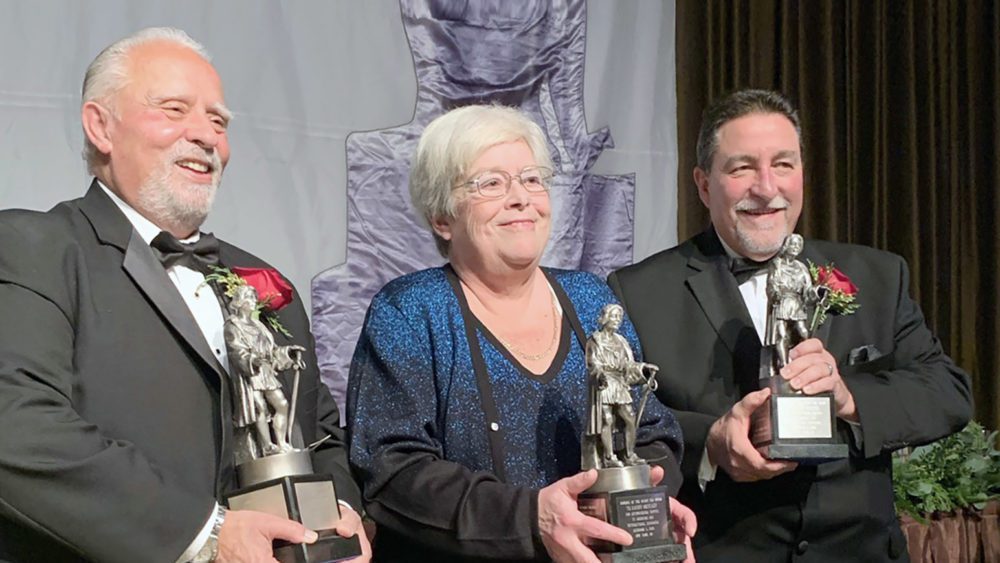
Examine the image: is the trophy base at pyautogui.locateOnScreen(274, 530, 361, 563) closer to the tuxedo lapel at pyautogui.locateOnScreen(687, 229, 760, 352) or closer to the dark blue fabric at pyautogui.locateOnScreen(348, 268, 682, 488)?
the dark blue fabric at pyautogui.locateOnScreen(348, 268, 682, 488)

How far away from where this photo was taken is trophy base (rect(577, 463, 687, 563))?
2426 millimetres

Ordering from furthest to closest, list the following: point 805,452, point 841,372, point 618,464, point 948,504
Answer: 1. point 948,504
2. point 841,372
3. point 805,452
4. point 618,464

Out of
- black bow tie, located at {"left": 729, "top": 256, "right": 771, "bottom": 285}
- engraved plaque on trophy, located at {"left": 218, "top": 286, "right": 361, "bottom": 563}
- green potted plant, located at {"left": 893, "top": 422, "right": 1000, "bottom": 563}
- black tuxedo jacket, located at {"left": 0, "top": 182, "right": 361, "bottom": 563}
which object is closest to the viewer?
black tuxedo jacket, located at {"left": 0, "top": 182, "right": 361, "bottom": 563}

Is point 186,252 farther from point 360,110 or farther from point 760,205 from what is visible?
point 360,110

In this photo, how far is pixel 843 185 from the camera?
5414 millimetres

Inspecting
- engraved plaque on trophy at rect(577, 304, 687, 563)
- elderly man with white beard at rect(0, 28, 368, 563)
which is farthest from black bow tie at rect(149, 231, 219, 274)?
engraved plaque on trophy at rect(577, 304, 687, 563)

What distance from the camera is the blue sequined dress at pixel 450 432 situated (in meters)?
2.53

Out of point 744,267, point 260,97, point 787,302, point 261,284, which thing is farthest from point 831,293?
point 260,97

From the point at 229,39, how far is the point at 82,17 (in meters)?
0.44

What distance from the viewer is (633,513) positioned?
2447mm

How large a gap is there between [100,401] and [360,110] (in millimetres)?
1914

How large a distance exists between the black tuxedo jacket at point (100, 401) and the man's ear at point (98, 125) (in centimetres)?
9

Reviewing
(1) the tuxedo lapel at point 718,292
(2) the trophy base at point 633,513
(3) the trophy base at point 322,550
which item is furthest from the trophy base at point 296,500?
(1) the tuxedo lapel at point 718,292

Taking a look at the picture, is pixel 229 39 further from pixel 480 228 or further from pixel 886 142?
pixel 886 142
